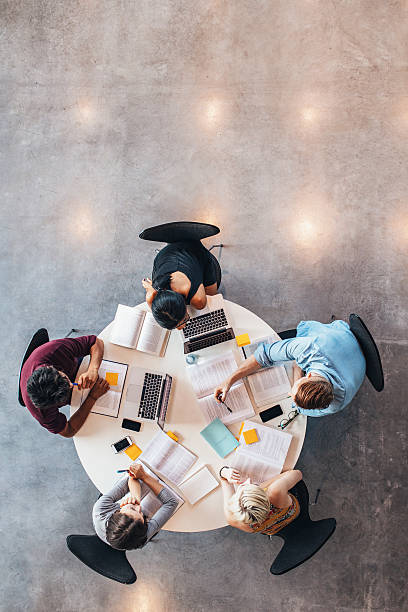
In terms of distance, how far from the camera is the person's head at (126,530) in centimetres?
229

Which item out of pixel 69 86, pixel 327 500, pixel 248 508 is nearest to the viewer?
pixel 248 508

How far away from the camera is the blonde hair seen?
7.25ft

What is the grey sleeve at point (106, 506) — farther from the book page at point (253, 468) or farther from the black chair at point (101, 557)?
the book page at point (253, 468)

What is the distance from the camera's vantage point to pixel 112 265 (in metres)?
3.68

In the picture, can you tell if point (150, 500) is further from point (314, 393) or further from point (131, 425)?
point (314, 393)

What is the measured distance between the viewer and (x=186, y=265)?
8.38ft

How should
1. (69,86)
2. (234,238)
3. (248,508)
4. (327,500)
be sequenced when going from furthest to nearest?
(69,86) → (234,238) → (327,500) → (248,508)

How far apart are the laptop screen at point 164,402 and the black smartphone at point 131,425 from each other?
0.43 ft

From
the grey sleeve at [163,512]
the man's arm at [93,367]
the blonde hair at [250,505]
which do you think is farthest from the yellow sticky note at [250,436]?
the man's arm at [93,367]

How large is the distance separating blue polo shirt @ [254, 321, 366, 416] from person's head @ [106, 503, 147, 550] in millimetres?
1076

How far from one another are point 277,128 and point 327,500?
307cm

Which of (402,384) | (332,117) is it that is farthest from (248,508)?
(332,117)

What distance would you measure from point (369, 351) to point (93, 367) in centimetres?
162

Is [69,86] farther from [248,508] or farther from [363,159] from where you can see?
[248,508]
